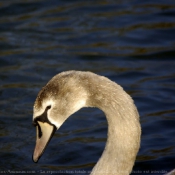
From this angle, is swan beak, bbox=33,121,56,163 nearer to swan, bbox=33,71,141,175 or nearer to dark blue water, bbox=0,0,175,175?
swan, bbox=33,71,141,175

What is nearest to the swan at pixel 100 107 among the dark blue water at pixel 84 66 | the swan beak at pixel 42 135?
the swan beak at pixel 42 135

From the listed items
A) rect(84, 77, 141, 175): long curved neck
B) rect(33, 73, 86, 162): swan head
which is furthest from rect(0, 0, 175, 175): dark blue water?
rect(33, 73, 86, 162): swan head

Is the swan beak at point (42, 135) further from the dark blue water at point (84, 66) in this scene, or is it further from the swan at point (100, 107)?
the dark blue water at point (84, 66)

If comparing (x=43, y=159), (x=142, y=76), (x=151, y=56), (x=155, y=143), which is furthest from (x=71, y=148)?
(x=151, y=56)

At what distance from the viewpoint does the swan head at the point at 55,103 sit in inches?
230

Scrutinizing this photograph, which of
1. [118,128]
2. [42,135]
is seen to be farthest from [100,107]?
[42,135]

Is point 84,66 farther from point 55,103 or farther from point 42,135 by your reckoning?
point 55,103

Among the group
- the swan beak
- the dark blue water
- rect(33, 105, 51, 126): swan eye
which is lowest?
the dark blue water

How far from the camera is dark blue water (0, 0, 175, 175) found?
26.6ft

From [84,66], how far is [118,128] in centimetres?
454

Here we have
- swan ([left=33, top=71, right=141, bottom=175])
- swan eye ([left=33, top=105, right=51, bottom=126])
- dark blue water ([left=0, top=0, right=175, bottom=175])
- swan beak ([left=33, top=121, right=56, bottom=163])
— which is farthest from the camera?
dark blue water ([left=0, top=0, right=175, bottom=175])

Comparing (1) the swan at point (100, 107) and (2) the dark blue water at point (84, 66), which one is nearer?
(1) the swan at point (100, 107)

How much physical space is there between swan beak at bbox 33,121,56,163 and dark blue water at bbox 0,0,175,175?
5.23 feet

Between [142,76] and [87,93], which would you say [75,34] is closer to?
[142,76]
